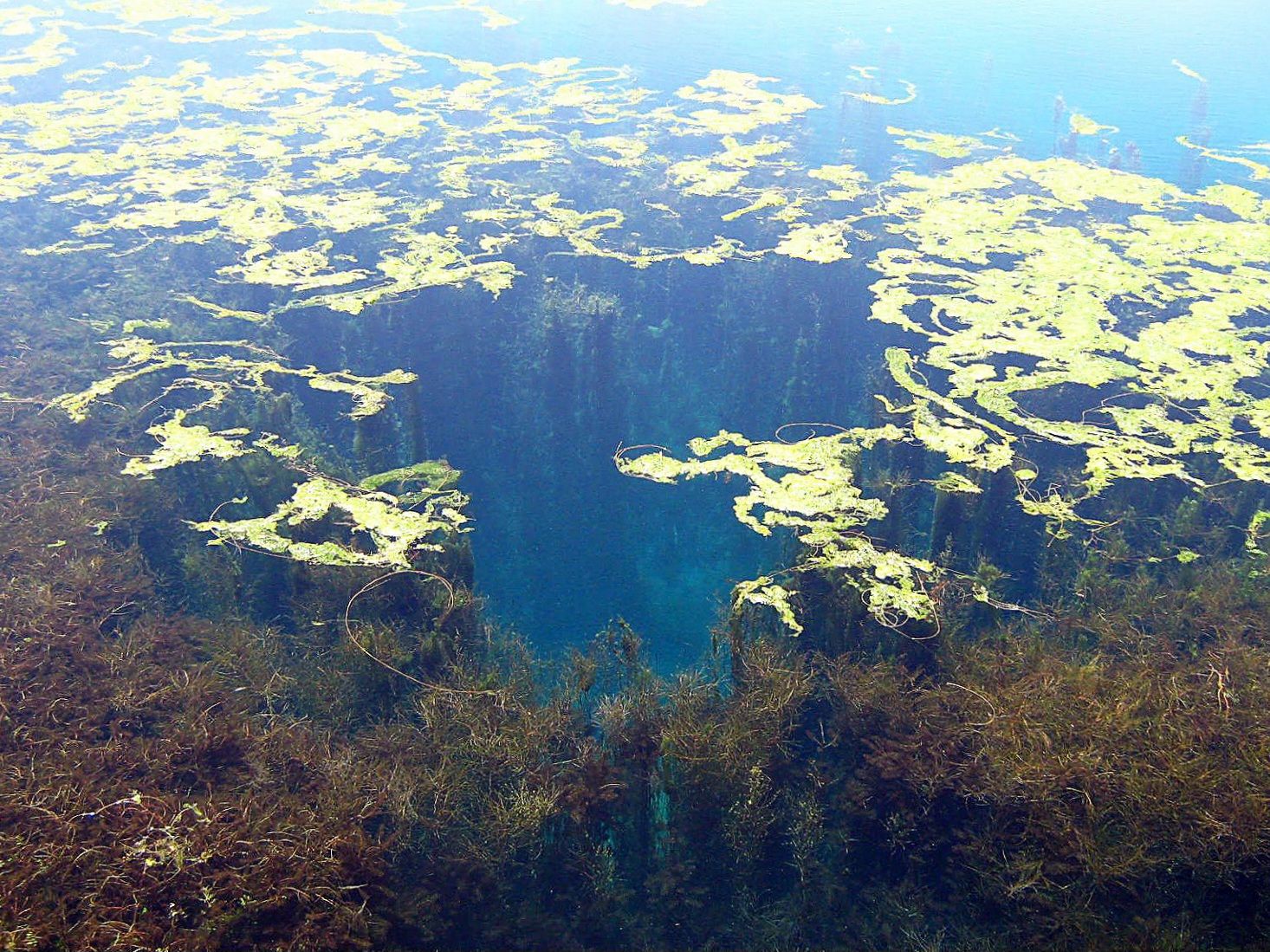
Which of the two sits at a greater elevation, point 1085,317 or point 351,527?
point 1085,317

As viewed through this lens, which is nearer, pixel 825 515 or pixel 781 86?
pixel 825 515

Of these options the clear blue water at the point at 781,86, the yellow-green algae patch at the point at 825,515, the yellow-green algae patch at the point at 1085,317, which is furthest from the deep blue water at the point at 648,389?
the yellow-green algae patch at the point at 825,515

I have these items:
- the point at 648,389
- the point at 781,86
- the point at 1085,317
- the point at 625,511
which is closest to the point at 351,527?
the point at 625,511

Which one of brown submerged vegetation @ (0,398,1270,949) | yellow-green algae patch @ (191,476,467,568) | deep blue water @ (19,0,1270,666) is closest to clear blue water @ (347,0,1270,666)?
deep blue water @ (19,0,1270,666)

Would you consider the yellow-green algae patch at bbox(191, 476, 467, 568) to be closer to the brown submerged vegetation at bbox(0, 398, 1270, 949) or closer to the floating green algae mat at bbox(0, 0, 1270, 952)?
the floating green algae mat at bbox(0, 0, 1270, 952)

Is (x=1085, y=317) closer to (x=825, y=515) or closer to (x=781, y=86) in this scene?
(x=825, y=515)

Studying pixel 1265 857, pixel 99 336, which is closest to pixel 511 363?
pixel 99 336

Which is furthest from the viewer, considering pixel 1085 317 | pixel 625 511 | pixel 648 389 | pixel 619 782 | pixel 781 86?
pixel 781 86

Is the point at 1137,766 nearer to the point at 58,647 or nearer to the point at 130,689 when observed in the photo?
the point at 130,689
